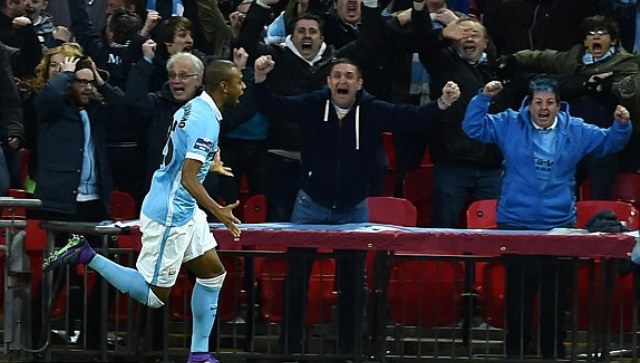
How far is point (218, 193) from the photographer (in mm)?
11914

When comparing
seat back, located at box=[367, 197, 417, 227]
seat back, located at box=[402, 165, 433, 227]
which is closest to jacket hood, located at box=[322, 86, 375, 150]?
seat back, located at box=[367, 197, 417, 227]

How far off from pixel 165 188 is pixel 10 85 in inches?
101

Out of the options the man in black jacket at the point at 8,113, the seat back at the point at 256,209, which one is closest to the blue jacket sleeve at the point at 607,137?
the seat back at the point at 256,209

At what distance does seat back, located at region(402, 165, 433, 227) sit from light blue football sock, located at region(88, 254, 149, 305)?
3.24 metres

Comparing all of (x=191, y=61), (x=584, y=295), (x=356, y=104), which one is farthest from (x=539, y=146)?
(x=191, y=61)

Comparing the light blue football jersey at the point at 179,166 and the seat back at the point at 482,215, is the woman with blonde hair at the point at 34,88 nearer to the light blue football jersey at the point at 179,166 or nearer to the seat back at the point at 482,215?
the light blue football jersey at the point at 179,166

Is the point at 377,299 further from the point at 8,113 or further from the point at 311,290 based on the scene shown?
the point at 8,113

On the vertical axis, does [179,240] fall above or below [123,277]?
above

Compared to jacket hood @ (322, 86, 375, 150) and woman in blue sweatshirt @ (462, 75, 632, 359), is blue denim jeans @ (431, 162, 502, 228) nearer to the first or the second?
woman in blue sweatshirt @ (462, 75, 632, 359)

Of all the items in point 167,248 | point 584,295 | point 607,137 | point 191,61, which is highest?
point 191,61

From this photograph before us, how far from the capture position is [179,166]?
9984 millimetres

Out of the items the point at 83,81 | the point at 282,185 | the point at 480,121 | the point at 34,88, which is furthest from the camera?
the point at 34,88

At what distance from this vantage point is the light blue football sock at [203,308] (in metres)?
10.0

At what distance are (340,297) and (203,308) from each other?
115 cm
